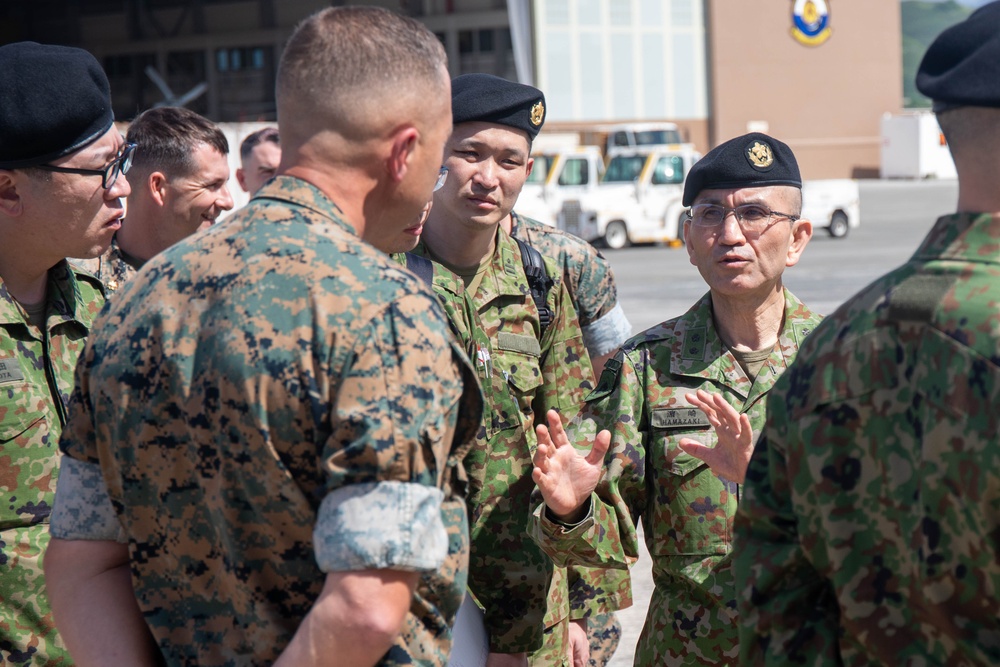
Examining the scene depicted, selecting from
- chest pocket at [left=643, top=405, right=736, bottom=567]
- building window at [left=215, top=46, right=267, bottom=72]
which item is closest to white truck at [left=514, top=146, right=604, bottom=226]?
chest pocket at [left=643, top=405, right=736, bottom=567]

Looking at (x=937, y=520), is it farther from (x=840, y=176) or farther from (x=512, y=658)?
(x=840, y=176)

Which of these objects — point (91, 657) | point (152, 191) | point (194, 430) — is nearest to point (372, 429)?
point (194, 430)

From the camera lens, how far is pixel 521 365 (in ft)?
11.6

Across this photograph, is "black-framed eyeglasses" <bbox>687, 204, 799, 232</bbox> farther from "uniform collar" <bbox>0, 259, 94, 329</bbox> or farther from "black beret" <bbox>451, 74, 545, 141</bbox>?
"uniform collar" <bbox>0, 259, 94, 329</bbox>

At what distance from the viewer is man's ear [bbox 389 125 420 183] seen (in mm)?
1816

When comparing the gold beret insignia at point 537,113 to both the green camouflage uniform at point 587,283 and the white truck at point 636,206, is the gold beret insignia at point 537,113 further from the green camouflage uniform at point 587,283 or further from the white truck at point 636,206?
the white truck at point 636,206

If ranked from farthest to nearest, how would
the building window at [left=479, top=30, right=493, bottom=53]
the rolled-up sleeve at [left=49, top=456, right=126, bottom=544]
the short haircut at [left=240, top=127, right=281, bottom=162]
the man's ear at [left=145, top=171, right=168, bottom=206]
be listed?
the building window at [left=479, top=30, right=493, bottom=53], the short haircut at [left=240, top=127, right=281, bottom=162], the man's ear at [left=145, top=171, right=168, bottom=206], the rolled-up sleeve at [left=49, top=456, right=126, bottom=544]

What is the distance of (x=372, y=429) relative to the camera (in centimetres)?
163

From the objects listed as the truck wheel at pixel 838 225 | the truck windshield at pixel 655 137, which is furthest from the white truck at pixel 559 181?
the truck windshield at pixel 655 137

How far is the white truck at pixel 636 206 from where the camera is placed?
79.0 feet

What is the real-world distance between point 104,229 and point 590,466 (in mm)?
1286

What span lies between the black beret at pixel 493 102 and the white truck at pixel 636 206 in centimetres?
2030

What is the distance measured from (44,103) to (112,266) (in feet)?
4.29

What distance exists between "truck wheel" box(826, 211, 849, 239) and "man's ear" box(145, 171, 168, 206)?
2258 centimetres
